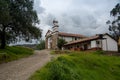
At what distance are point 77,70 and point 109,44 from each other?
36323 millimetres

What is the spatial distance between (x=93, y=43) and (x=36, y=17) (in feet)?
58.8

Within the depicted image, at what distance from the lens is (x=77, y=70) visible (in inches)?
781

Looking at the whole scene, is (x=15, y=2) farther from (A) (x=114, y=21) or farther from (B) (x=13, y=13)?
(A) (x=114, y=21)

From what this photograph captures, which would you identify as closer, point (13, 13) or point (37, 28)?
point (13, 13)

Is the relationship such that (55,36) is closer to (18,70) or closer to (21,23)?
(21,23)

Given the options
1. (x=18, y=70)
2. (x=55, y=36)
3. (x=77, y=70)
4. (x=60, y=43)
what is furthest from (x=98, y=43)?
(x=18, y=70)

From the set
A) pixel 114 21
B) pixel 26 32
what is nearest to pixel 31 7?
pixel 26 32

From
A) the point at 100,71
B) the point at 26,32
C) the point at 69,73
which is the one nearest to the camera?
the point at 69,73

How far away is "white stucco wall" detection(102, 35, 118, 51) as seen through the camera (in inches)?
2084

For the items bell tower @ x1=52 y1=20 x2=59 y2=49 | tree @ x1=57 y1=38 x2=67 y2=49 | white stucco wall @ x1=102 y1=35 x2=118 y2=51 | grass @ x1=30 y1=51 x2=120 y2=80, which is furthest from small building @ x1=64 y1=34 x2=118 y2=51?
grass @ x1=30 y1=51 x2=120 y2=80

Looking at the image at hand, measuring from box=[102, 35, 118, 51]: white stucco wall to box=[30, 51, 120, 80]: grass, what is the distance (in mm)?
25216

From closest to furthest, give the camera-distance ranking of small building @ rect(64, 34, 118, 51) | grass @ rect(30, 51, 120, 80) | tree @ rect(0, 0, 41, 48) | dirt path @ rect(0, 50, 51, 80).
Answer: grass @ rect(30, 51, 120, 80) < dirt path @ rect(0, 50, 51, 80) < tree @ rect(0, 0, 41, 48) < small building @ rect(64, 34, 118, 51)

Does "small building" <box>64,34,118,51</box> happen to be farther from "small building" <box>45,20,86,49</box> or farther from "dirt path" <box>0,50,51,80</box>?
"dirt path" <box>0,50,51,80</box>

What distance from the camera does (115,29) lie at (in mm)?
61312
